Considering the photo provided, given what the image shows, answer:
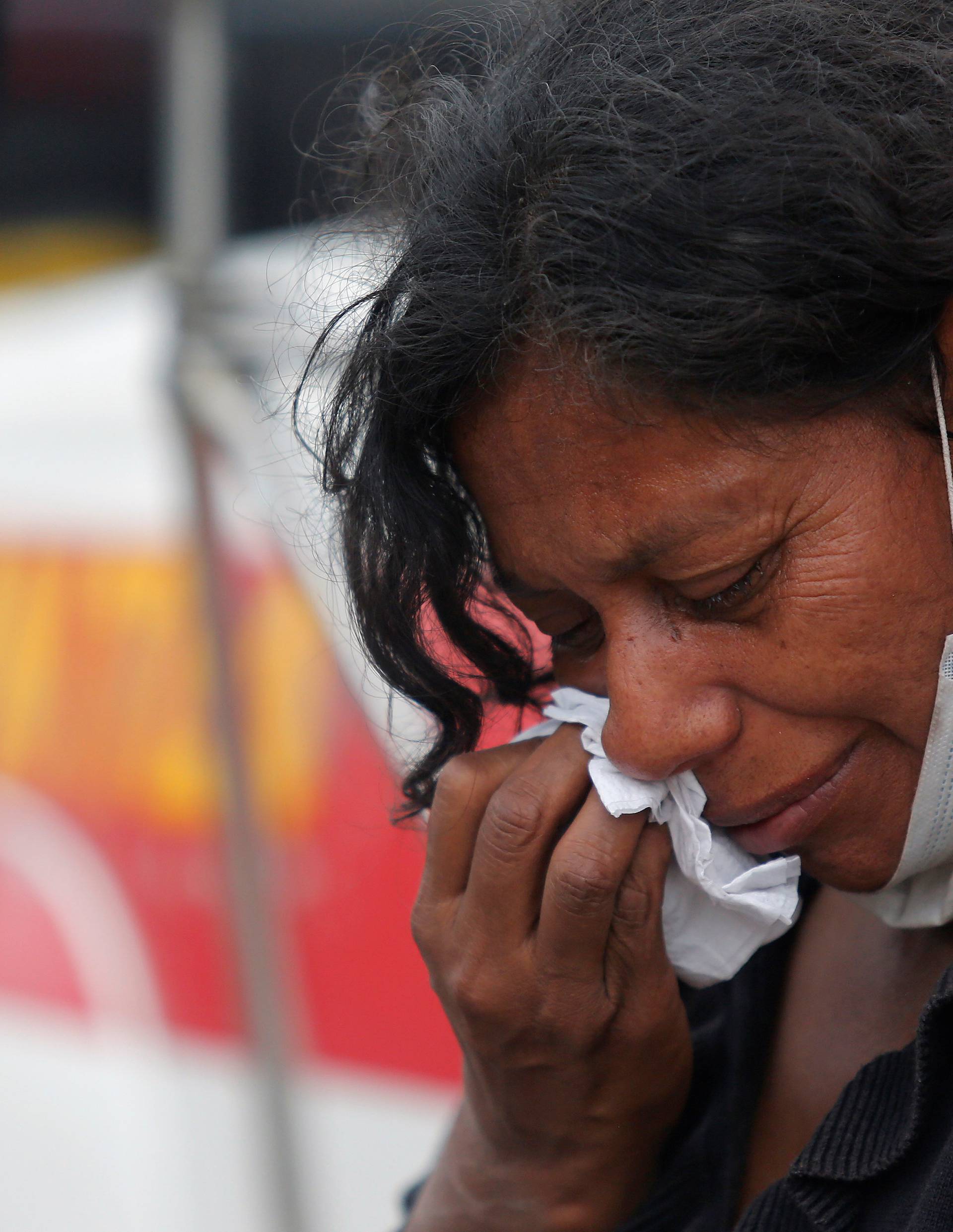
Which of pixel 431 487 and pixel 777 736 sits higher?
pixel 431 487

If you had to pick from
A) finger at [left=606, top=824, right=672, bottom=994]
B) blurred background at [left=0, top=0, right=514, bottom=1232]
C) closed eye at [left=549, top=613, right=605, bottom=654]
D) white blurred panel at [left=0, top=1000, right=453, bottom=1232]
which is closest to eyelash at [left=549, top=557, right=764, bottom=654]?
closed eye at [left=549, top=613, right=605, bottom=654]

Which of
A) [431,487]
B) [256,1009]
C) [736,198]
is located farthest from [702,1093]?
[256,1009]

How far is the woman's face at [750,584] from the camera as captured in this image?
1.17 m

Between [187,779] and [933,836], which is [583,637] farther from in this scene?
[187,779]

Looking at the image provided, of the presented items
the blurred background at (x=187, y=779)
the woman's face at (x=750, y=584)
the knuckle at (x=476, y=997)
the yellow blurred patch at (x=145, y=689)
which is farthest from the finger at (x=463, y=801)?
the yellow blurred patch at (x=145, y=689)

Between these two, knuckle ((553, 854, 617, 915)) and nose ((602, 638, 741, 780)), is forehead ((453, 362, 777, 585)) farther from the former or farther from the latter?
knuckle ((553, 854, 617, 915))

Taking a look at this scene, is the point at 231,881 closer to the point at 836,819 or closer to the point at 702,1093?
the point at 702,1093

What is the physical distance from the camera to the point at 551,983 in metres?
1.46

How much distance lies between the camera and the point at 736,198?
1093 millimetres

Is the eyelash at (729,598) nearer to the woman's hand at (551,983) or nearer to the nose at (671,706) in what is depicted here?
the nose at (671,706)

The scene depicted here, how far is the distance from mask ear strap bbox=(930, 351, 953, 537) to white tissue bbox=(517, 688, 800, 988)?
0.37 meters

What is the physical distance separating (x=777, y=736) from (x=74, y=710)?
2684 mm

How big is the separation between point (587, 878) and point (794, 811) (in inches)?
8.8

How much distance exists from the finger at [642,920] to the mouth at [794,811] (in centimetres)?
8
